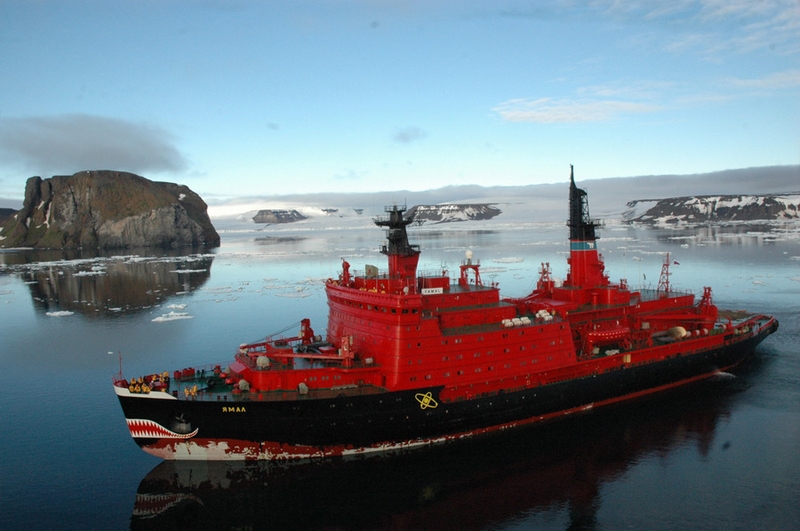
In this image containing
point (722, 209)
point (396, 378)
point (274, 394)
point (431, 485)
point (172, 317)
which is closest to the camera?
point (431, 485)

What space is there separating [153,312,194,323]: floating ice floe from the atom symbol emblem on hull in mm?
25803

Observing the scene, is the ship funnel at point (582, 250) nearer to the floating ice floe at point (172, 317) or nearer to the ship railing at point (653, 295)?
the ship railing at point (653, 295)

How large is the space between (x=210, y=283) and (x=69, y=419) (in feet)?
119

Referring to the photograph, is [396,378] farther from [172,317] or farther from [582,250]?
[172,317]

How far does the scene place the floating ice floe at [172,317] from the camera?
36.6 meters

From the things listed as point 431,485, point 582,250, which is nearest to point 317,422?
point 431,485

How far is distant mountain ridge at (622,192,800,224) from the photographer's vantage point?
148 meters

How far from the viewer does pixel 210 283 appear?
182ft

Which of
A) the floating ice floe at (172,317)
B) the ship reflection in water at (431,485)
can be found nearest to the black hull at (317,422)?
the ship reflection in water at (431,485)

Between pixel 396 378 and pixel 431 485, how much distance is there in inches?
124

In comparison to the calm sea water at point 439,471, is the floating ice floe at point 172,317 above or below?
above

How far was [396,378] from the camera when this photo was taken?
1617cm

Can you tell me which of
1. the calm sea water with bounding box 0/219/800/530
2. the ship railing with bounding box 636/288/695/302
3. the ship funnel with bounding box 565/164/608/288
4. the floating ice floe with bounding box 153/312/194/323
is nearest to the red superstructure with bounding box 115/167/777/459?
the calm sea water with bounding box 0/219/800/530

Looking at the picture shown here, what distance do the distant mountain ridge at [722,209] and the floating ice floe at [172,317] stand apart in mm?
149420
